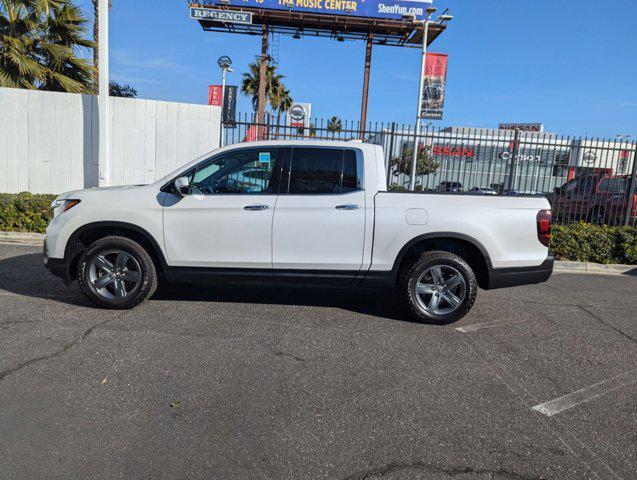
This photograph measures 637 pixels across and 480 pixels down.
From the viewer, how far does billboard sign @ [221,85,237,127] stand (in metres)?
11.1

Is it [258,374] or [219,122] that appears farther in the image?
[219,122]

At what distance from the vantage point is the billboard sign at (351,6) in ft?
58.3

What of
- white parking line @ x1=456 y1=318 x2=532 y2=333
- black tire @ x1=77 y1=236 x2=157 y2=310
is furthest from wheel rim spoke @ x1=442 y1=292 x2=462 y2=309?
black tire @ x1=77 y1=236 x2=157 y2=310

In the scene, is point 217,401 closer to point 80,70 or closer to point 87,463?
point 87,463

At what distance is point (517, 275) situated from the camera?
515 cm

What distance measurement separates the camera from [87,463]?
2.62m

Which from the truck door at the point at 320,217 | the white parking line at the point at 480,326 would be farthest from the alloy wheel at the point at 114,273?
the white parking line at the point at 480,326

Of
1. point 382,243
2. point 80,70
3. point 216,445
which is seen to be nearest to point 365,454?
point 216,445

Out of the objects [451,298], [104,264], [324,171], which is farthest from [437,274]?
[104,264]

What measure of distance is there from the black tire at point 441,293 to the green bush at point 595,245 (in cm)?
516

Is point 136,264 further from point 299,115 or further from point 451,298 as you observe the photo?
point 299,115

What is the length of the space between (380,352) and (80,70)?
A: 1396cm

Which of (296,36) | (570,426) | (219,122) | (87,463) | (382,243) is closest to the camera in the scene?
(87,463)

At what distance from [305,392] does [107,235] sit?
10.2 ft
